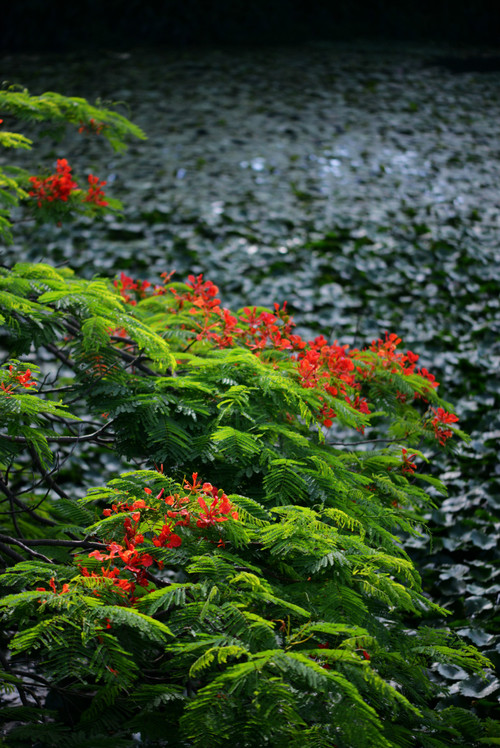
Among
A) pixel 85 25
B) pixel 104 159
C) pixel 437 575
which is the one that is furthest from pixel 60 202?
pixel 85 25

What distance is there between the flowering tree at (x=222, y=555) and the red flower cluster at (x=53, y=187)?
90 cm

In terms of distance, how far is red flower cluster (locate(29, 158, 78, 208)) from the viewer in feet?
10.1

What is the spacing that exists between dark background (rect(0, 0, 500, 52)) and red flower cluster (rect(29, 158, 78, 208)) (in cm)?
867

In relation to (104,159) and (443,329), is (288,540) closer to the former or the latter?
(443,329)

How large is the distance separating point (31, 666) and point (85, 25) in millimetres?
10861

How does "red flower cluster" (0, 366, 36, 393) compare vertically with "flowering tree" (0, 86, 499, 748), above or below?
above

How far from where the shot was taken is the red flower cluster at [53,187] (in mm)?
3072

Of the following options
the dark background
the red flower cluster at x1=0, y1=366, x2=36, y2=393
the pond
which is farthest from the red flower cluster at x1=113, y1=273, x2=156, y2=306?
the dark background

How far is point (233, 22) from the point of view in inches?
431

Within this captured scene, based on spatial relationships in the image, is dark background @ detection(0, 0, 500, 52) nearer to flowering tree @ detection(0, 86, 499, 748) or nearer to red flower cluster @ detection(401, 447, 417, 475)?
flowering tree @ detection(0, 86, 499, 748)

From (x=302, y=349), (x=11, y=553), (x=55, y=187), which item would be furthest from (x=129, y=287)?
(x=11, y=553)

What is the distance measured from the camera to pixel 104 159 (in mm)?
7430

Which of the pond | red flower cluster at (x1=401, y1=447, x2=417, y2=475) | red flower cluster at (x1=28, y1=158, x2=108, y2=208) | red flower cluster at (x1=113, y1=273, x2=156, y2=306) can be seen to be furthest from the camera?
the pond

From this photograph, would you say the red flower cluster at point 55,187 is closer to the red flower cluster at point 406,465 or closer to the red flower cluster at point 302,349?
the red flower cluster at point 302,349
